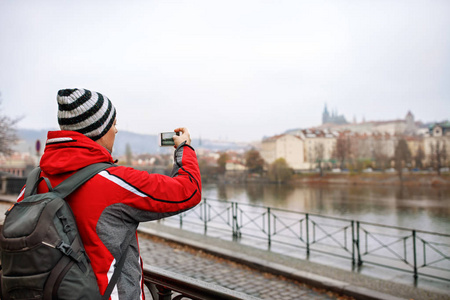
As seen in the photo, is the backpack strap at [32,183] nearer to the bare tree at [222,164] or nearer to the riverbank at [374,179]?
the bare tree at [222,164]

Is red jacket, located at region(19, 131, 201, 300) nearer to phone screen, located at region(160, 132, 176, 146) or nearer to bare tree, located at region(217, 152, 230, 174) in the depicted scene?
phone screen, located at region(160, 132, 176, 146)

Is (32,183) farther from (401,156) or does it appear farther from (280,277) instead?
(401,156)

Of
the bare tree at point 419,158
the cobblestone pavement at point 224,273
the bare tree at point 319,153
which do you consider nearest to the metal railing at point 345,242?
the cobblestone pavement at point 224,273

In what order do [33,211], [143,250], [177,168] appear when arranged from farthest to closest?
[143,250], [177,168], [33,211]

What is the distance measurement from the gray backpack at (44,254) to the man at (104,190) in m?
0.06

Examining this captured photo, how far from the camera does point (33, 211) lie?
1.08m

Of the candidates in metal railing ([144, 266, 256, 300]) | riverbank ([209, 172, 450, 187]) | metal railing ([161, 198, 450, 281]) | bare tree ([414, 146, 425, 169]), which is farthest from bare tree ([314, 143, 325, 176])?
metal railing ([144, 266, 256, 300])

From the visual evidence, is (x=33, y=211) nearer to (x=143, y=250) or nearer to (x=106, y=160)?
(x=106, y=160)

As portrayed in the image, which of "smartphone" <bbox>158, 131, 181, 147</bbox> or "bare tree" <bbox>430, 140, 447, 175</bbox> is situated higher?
"smartphone" <bbox>158, 131, 181, 147</bbox>

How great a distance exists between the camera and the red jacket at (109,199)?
118cm

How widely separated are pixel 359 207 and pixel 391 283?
34379 millimetres

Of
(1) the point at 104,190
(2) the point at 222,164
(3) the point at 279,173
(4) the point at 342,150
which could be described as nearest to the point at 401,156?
(4) the point at 342,150

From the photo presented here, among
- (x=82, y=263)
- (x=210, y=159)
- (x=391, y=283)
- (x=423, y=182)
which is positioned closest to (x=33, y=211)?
(x=82, y=263)

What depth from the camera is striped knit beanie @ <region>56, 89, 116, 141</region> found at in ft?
4.22
